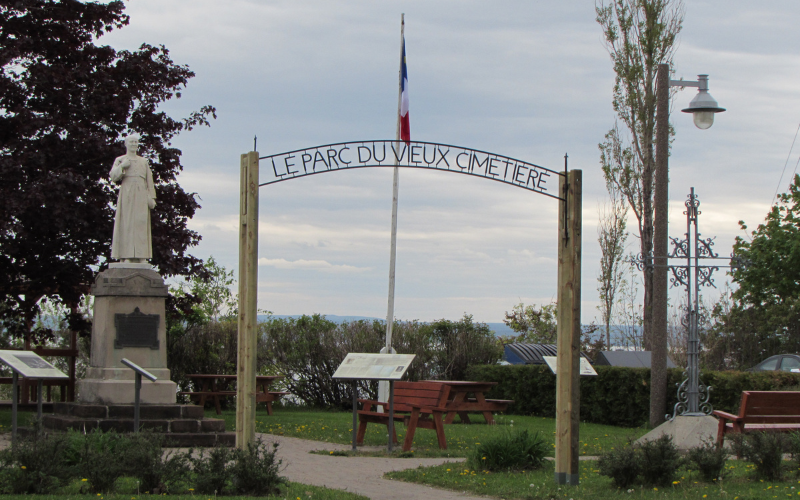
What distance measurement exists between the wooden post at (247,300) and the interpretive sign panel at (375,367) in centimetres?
311

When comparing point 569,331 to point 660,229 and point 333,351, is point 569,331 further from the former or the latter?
point 333,351

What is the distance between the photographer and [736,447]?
381 inches

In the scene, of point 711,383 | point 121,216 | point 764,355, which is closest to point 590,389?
point 711,383

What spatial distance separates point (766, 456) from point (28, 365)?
788cm

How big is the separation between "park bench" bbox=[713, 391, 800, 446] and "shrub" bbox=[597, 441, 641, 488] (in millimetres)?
2567

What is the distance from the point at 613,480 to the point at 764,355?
2643 centimetres

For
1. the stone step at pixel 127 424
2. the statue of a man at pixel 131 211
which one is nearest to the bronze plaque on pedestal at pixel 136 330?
the statue of a man at pixel 131 211

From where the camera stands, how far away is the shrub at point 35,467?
7613mm

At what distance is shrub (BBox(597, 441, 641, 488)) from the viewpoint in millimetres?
8578

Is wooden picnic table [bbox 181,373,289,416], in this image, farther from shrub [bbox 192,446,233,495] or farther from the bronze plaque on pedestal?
shrub [bbox 192,446,233,495]

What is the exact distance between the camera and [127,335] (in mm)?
13672

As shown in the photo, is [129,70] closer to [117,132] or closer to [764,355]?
[117,132]

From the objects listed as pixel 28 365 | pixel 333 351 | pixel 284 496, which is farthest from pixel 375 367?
pixel 333 351

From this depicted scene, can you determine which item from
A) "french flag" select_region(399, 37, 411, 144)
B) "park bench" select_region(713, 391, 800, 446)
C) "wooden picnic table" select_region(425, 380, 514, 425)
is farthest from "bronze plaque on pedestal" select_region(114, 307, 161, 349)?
"park bench" select_region(713, 391, 800, 446)
